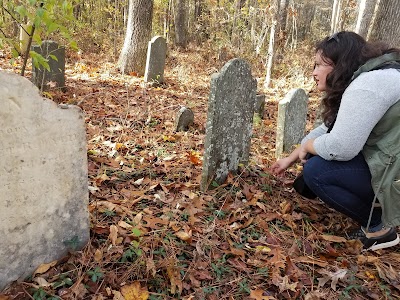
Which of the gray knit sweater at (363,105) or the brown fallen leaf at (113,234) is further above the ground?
the gray knit sweater at (363,105)

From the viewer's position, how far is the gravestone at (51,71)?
596cm

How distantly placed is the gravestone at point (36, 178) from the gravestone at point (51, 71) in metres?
4.22

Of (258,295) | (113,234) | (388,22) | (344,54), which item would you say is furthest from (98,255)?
(388,22)

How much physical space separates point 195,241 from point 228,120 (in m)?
1.24

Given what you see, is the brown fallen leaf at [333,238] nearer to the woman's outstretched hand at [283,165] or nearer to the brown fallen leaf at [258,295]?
the woman's outstretched hand at [283,165]

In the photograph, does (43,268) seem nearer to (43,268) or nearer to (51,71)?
(43,268)

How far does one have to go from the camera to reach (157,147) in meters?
4.42

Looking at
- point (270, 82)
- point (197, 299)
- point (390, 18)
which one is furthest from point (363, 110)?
point (270, 82)

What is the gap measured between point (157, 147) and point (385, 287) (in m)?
2.89

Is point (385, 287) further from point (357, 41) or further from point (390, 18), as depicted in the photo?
point (390, 18)

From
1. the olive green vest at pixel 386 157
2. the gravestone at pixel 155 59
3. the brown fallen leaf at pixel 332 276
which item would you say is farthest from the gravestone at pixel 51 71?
the brown fallen leaf at pixel 332 276

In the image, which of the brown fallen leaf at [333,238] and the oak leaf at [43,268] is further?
the brown fallen leaf at [333,238]

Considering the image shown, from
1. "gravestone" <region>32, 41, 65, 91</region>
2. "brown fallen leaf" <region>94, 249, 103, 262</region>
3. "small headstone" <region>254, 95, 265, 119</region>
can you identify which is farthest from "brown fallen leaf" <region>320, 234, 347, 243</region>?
"gravestone" <region>32, 41, 65, 91</region>

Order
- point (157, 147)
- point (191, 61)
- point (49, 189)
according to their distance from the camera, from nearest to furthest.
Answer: point (49, 189) → point (157, 147) → point (191, 61)
